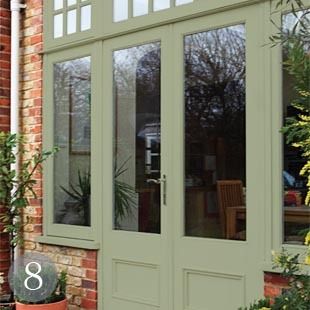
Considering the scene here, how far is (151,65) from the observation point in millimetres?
4203

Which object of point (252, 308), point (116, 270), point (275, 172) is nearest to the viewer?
point (252, 308)

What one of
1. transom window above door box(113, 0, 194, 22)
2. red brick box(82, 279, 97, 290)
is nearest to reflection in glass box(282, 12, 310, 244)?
transom window above door box(113, 0, 194, 22)

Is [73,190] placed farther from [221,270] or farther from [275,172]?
[275,172]

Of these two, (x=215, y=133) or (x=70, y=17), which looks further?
(x=70, y=17)

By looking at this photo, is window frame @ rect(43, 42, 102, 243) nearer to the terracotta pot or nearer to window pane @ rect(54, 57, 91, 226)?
window pane @ rect(54, 57, 91, 226)

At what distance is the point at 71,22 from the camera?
4758 mm

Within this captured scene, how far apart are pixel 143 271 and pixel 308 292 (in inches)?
73.9

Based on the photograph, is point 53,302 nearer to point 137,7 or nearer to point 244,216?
point 244,216

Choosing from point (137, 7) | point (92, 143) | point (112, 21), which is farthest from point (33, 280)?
point (137, 7)

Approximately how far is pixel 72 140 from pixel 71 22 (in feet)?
3.32

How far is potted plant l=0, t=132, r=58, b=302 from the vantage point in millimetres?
4520

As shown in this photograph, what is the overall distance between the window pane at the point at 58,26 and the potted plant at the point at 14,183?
0.96m

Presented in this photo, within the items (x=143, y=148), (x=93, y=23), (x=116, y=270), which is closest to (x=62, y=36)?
(x=93, y=23)

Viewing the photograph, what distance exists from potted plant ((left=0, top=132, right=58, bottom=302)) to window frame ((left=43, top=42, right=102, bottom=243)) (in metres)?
0.15
